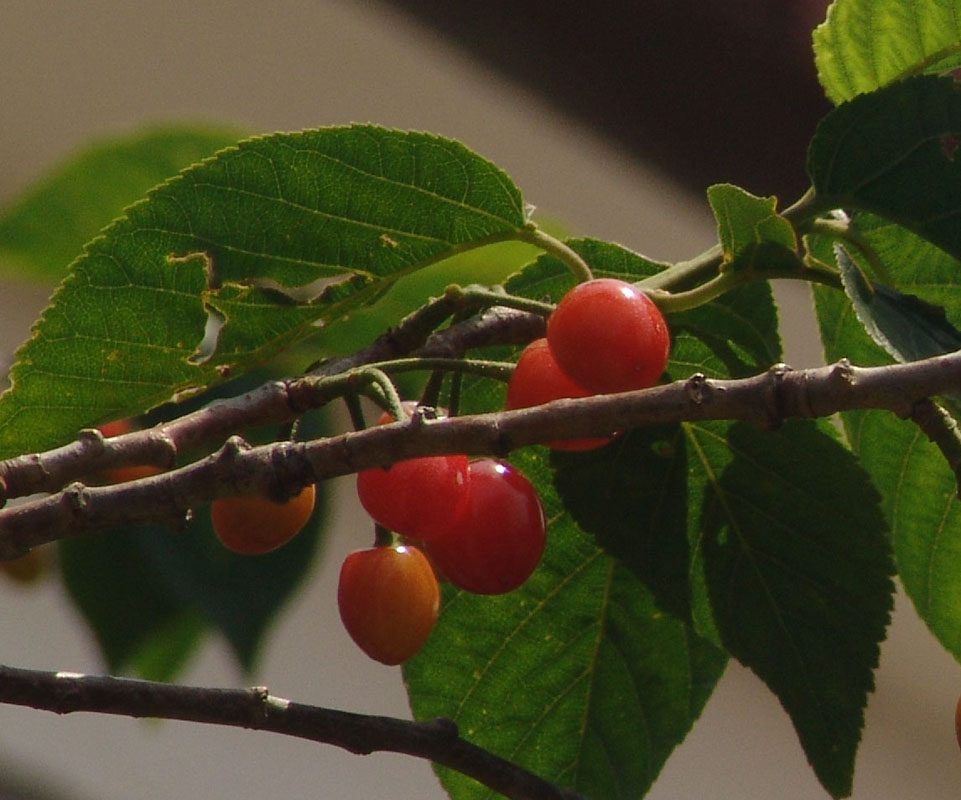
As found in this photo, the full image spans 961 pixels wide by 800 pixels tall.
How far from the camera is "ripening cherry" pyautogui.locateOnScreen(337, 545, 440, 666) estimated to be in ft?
1.87

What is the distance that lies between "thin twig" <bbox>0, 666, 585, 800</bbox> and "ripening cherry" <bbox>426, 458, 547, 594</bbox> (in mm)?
77

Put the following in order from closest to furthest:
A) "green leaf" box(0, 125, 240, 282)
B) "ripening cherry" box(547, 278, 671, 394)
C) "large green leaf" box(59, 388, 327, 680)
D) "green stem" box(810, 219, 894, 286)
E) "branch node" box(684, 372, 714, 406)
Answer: "branch node" box(684, 372, 714, 406) < "ripening cherry" box(547, 278, 671, 394) < "green stem" box(810, 219, 894, 286) < "large green leaf" box(59, 388, 327, 680) < "green leaf" box(0, 125, 240, 282)

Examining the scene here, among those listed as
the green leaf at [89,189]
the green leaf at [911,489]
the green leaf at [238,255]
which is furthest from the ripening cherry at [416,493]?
the green leaf at [89,189]

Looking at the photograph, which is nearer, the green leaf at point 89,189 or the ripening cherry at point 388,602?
the ripening cherry at point 388,602

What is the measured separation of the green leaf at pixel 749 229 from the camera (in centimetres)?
51

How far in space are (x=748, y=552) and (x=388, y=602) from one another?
160mm

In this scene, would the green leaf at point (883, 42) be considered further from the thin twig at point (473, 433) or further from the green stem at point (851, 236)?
the thin twig at point (473, 433)

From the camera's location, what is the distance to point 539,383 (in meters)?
0.52

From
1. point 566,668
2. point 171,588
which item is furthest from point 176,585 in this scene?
point 566,668

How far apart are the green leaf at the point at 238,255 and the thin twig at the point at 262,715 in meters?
0.14

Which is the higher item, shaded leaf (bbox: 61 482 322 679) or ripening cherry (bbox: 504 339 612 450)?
ripening cherry (bbox: 504 339 612 450)

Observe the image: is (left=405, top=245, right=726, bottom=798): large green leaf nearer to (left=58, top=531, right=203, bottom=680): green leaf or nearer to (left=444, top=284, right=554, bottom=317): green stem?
(left=444, top=284, right=554, bottom=317): green stem

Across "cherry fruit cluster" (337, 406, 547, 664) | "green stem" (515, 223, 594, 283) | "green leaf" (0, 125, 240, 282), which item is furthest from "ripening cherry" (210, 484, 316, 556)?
"green leaf" (0, 125, 240, 282)

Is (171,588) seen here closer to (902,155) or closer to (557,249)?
(557,249)
